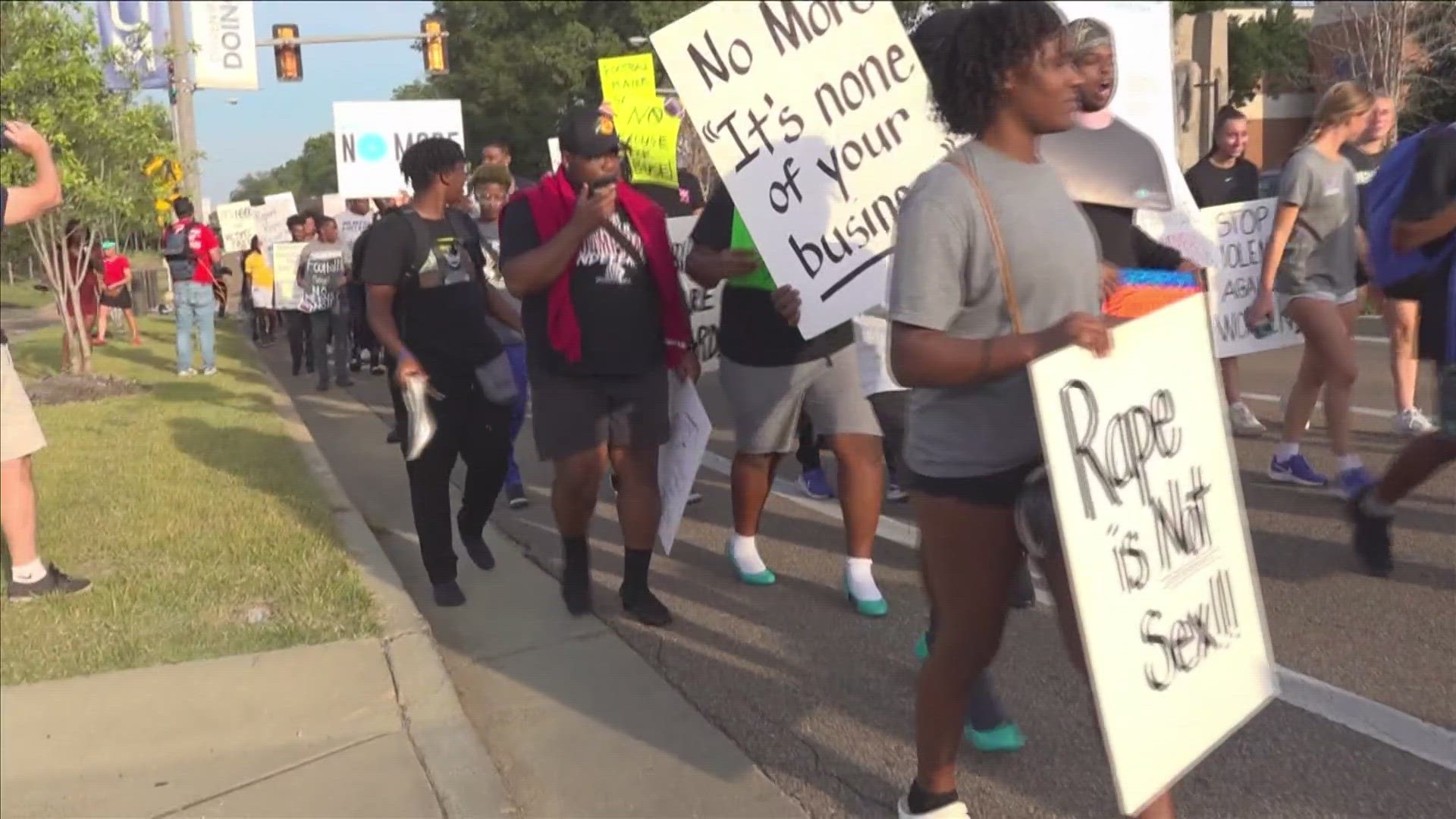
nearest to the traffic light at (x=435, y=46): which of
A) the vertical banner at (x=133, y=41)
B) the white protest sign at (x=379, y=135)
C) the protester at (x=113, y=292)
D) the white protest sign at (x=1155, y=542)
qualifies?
the vertical banner at (x=133, y=41)

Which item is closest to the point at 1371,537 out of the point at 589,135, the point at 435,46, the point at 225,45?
the point at 589,135

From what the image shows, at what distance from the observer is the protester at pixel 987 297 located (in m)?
2.56

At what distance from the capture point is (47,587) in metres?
5.24

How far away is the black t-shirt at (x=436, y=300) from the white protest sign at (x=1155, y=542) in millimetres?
3230

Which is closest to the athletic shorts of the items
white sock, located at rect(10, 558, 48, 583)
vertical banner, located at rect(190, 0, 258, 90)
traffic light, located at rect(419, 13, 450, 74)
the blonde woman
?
white sock, located at rect(10, 558, 48, 583)

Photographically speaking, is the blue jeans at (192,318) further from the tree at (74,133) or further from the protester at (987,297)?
the protester at (987,297)

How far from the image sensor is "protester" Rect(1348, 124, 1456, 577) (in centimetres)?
425

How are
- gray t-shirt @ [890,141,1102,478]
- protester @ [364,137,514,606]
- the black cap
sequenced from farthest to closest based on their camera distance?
protester @ [364,137,514,606] → the black cap → gray t-shirt @ [890,141,1102,478]

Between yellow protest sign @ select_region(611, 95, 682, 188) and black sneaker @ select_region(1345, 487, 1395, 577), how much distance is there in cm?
390

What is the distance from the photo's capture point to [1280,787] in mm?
3344

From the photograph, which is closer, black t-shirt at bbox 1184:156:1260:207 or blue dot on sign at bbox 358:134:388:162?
black t-shirt at bbox 1184:156:1260:207

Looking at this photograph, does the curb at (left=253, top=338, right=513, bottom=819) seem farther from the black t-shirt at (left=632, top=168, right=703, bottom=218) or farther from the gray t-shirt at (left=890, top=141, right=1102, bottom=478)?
the black t-shirt at (left=632, top=168, right=703, bottom=218)

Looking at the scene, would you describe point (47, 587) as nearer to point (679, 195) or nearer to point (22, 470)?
point (22, 470)

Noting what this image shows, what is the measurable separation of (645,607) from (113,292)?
17619 mm
